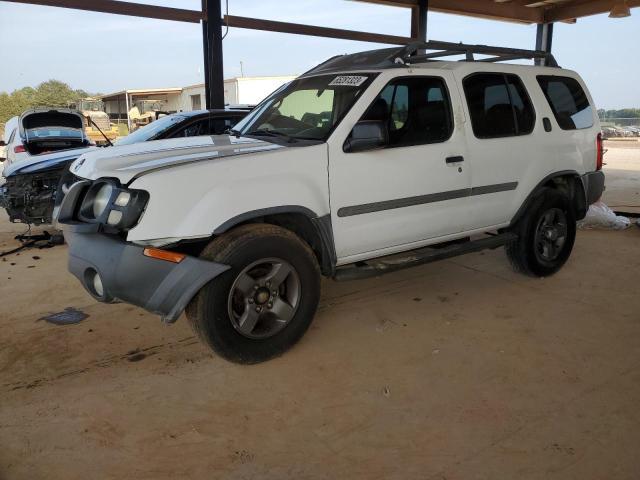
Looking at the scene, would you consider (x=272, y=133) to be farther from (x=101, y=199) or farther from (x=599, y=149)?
(x=599, y=149)

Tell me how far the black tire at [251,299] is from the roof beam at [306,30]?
6334 mm

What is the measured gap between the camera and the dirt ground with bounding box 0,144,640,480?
2549mm

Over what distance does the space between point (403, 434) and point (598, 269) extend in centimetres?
385

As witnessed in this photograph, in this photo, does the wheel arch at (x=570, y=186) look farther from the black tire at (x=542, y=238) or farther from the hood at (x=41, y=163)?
the hood at (x=41, y=163)

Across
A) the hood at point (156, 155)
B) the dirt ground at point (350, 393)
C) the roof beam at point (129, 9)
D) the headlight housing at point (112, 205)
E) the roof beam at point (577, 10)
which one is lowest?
the dirt ground at point (350, 393)

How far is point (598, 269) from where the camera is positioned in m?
5.58

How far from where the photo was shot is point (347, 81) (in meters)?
4.02

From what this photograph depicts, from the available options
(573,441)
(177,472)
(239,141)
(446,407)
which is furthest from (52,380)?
(573,441)

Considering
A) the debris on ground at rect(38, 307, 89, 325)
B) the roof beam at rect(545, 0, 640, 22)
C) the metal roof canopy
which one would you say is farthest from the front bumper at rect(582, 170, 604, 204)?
the roof beam at rect(545, 0, 640, 22)

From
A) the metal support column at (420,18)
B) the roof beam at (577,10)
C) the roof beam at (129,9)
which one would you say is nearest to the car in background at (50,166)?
the roof beam at (129,9)

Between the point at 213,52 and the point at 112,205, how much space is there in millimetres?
6416

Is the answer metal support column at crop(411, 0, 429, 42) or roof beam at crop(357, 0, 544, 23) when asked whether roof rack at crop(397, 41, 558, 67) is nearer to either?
metal support column at crop(411, 0, 429, 42)

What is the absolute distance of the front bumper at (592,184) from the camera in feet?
17.6

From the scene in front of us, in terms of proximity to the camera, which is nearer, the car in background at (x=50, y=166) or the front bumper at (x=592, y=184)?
the front bumper at (x=592, y=184)
